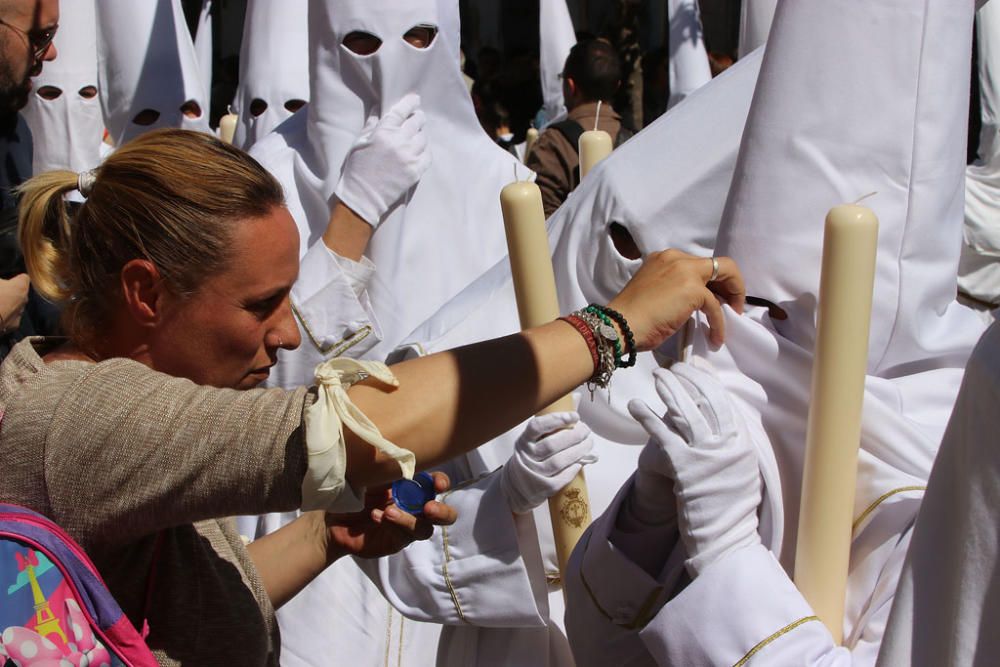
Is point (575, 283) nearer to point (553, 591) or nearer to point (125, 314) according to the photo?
point (553, 591)

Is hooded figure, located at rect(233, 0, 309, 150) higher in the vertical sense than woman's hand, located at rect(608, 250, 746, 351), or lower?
lower

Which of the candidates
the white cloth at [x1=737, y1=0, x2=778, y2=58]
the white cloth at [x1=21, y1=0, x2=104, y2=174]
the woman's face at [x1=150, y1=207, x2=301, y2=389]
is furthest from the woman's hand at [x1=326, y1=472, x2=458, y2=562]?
the white cloth at [x1=21, y1=0, x2=104, y2=174]

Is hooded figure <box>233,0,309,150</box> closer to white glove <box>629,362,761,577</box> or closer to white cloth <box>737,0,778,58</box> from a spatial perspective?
white cloth <box>737,0,778,58</box>

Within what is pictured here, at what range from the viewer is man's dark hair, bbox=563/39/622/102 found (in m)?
6.00

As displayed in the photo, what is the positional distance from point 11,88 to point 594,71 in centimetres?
397

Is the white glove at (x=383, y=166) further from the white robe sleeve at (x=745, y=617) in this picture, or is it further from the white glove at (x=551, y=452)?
the white robe sleeve at (x=745, y=617)

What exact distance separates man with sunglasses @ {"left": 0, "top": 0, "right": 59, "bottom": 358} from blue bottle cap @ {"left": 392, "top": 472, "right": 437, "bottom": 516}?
3.99ft

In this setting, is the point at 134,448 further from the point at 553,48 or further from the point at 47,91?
the point at 553,48

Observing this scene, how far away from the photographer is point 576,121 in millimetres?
5609

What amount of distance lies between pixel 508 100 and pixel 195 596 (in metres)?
9.58

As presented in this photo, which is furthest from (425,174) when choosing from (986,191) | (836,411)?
(986,191)

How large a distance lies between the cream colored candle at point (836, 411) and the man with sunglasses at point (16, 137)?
1.70 m

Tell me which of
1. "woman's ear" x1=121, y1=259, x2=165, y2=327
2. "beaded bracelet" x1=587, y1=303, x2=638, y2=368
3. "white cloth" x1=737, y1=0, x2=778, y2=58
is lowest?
"white cloth" x1=737, y1=0, x2=778, y2=58

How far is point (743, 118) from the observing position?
2355mm
